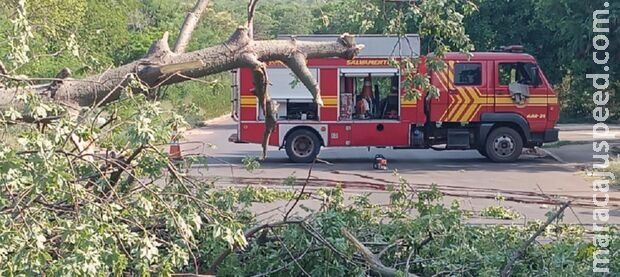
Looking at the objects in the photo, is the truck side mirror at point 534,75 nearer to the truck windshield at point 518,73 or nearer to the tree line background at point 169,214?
the truck windshield at point 518,73

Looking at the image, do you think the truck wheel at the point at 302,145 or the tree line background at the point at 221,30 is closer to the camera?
the tree line background at the point at 221,30

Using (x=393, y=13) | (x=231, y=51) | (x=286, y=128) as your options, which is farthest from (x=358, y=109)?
(x=231, y=51)

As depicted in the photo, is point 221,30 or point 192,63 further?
point 221,30

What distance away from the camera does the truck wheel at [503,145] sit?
20.9 meters

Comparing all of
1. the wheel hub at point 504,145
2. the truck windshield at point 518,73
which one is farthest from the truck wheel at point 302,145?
the truck windshield at point 518,73

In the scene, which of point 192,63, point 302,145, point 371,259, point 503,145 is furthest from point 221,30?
point 371,259

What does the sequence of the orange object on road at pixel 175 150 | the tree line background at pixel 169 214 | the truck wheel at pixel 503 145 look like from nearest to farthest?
the tree line background at pixel 169 214, the orange object on road at pixel 175 150, the truck wheel at pixel 503 145

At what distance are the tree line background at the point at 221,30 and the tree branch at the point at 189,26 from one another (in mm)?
338

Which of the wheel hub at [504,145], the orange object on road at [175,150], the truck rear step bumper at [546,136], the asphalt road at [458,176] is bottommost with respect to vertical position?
the asphalt road at [458,176]

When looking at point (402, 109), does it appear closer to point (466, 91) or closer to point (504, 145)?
point (466, 91)

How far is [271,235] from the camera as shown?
22.6ft

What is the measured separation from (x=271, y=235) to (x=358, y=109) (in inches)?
549

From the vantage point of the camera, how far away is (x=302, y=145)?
20875 millimetres

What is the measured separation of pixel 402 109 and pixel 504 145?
2405mm
